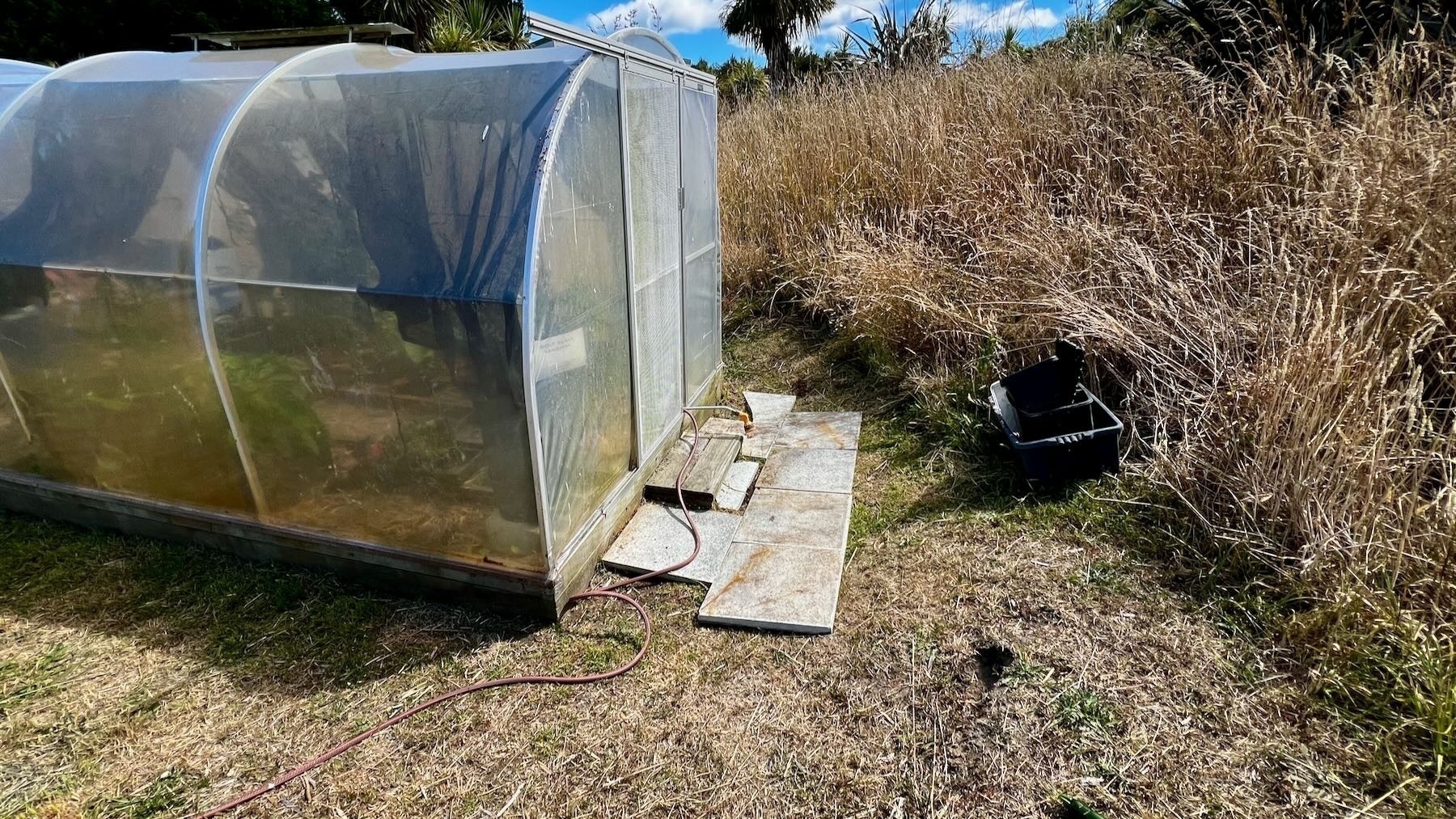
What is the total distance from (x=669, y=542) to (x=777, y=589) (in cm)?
59

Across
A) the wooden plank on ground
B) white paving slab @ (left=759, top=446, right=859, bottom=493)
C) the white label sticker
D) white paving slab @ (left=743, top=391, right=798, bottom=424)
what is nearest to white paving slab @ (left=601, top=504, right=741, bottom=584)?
the wooden plank on ground

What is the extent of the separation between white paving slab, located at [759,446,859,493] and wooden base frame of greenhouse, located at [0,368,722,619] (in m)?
0.72

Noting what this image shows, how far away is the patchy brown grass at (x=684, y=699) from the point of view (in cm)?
215

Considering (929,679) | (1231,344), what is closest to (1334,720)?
(929,679)

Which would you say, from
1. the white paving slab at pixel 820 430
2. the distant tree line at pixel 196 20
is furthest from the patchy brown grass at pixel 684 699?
the distant tree line at pixel 196 20

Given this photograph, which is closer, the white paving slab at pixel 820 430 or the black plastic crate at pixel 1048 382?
the black plastic crate at pixel 1048 382

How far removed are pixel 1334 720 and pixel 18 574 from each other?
508 cm

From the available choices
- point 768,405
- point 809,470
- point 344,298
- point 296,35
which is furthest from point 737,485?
point 296,35

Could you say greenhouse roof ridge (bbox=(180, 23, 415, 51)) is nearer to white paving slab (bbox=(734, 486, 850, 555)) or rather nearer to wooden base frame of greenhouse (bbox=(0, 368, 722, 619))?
wooden base frame of greenhouse (bbox=(0, 368, 722, 619))

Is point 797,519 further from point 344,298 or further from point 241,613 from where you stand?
point 241,613

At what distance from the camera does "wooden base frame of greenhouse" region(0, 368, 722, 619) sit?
282cm

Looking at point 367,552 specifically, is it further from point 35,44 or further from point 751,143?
point 35,44

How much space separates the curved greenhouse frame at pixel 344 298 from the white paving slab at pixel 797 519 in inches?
26.0

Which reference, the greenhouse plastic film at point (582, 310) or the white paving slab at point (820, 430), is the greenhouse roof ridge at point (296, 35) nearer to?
the greenhouse plastic film at point (582, 310)
